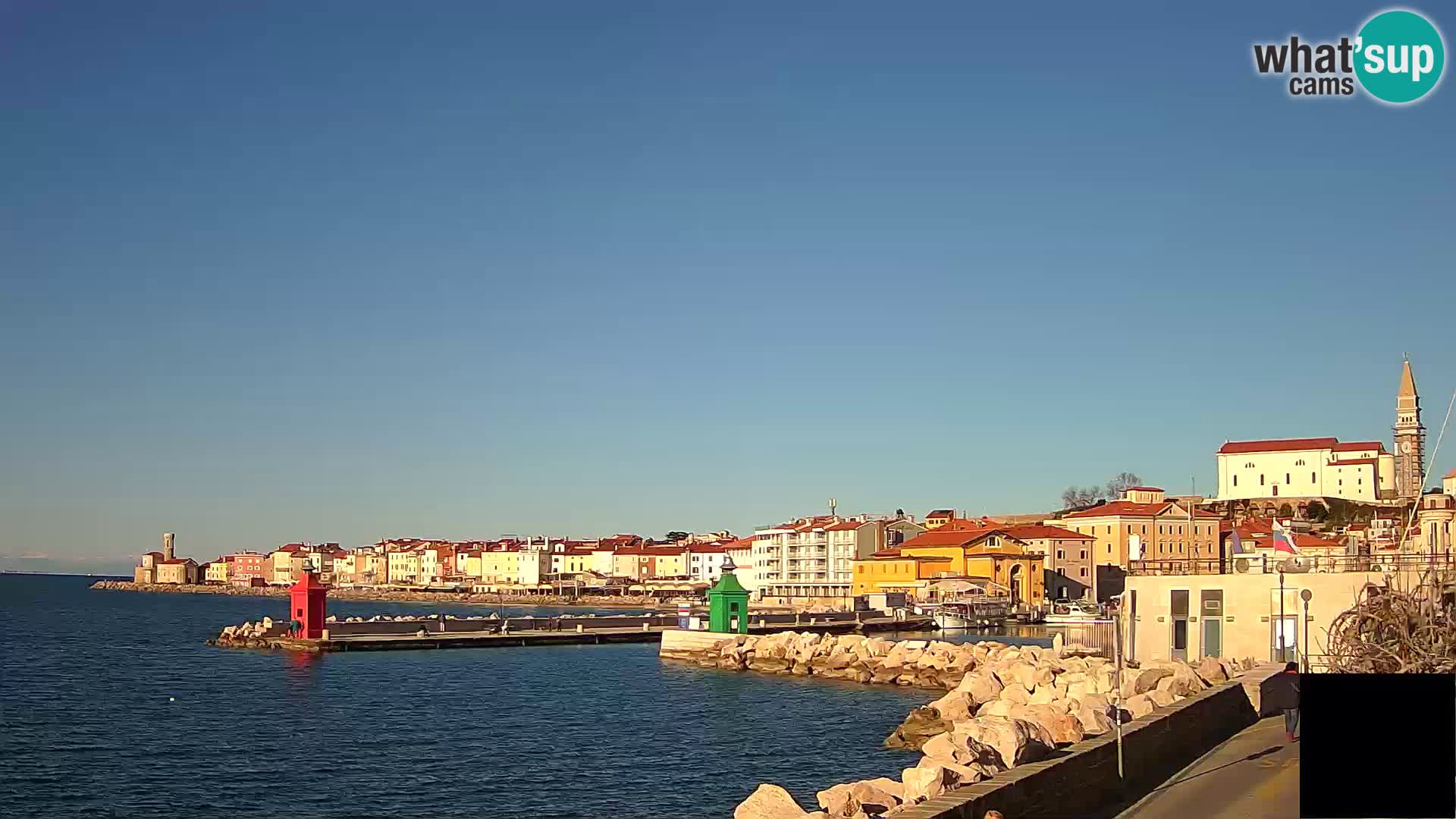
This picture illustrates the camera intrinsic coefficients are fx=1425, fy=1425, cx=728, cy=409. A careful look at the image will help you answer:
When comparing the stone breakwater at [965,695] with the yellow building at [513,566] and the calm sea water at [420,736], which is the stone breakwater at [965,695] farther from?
the yellow building at [513,566]

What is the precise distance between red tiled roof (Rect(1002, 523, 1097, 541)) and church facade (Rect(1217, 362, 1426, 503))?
1569 inches

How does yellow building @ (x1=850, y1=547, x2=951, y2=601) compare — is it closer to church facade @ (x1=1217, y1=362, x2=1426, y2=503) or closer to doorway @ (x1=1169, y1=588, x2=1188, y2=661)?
church facade @ (x1=1217, y1=362, x2=1426, y2=503)

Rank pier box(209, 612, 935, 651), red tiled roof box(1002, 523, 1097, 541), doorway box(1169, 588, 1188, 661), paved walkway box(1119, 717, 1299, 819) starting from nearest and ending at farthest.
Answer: paved walkway box(1119, 717, 1299, 819)
doorway box(1169, 588, 1188, 661)
pier box(209, 612, 935, 651)
red tiled roof box(1002, 523, 1097, 541)

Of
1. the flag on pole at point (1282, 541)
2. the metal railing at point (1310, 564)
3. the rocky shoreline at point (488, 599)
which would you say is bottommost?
the rocky shoreline at point (488, 599)

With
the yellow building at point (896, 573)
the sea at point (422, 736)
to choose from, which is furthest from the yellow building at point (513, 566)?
the sea at point (422, 736)

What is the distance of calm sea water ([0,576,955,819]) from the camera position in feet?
87.1

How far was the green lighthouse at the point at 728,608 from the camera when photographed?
65312mm

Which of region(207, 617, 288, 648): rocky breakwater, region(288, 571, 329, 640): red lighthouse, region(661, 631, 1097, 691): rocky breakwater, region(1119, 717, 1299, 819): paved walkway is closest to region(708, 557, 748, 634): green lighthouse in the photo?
region(661, 631, 1097, 691): rocky breakwater

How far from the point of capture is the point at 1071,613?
89.4 metres

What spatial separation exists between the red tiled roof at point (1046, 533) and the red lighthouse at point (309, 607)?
62991 millimetres

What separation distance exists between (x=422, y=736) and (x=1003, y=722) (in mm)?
20677

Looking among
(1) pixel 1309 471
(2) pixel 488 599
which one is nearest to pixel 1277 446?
(1) pixel 1309 471

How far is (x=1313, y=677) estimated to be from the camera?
42.1ft

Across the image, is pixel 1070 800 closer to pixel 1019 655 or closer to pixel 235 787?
pixel 235 787
